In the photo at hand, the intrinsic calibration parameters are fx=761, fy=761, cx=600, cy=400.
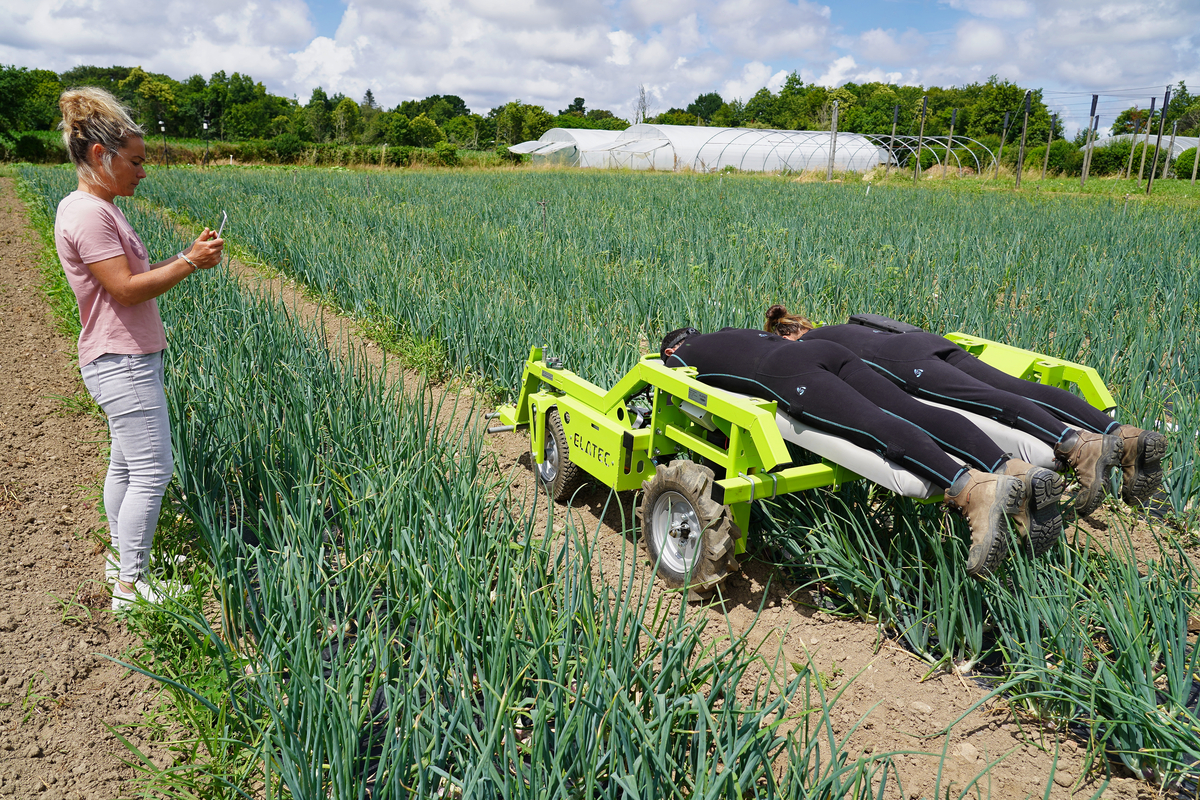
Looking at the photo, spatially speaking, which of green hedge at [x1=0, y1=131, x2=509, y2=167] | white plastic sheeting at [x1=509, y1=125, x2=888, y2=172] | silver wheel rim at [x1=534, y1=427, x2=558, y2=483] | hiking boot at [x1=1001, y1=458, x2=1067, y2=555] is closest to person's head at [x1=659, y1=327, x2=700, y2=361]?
silver wheel rim at [x1=534, y1=427, x2=558, y2=483]

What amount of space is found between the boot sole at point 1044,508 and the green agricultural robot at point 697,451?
23cm

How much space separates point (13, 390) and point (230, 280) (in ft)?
4.40

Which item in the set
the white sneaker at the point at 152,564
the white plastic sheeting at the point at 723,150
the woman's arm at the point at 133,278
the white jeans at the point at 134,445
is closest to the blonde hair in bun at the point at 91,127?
the woman's arm at the point at 133,278

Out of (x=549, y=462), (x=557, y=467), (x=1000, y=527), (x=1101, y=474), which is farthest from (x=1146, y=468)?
(x=549, y=462)

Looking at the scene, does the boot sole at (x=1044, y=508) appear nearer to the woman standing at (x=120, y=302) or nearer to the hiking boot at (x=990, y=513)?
the hiking boot at (x=990, y=513)

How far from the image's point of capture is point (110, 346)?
6.77 ft

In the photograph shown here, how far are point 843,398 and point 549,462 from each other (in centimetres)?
140

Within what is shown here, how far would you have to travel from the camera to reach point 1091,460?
2.11m

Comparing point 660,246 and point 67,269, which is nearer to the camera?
point 67,269

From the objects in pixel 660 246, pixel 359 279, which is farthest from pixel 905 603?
pixel 660 246

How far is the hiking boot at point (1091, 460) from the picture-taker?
2.10 meters

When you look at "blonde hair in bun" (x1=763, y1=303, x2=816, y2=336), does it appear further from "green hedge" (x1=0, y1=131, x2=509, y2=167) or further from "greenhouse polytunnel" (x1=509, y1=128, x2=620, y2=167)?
"green hedge" (x1=0, y1=131, x2=509, y2=167)

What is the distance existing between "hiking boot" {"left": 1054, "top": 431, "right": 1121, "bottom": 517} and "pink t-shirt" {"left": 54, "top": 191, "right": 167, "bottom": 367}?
2.59 meters

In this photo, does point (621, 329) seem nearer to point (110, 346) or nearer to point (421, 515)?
point (421, 515)
